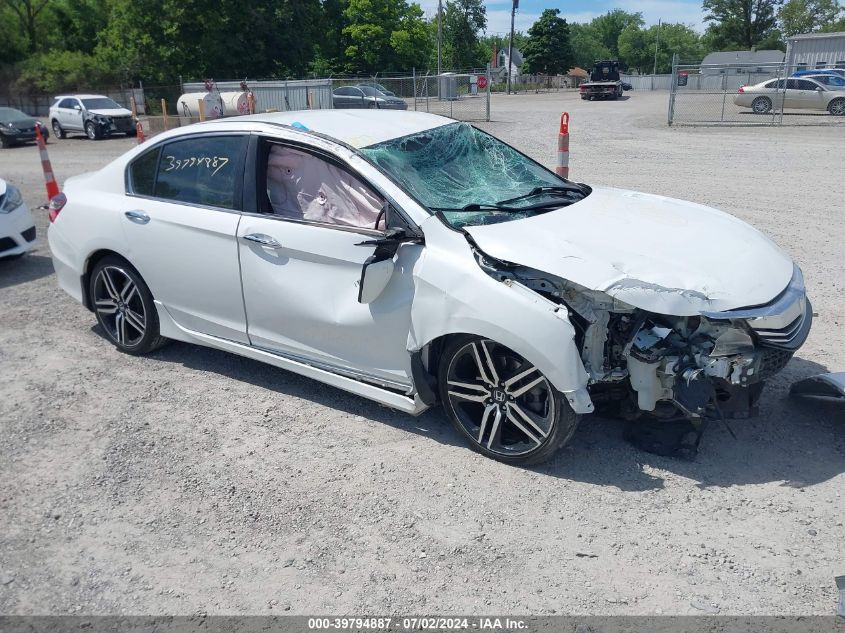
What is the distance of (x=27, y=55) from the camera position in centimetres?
4556

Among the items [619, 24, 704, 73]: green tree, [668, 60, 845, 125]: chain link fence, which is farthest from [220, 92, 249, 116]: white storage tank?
[619, 24, 704, 73]: green tree

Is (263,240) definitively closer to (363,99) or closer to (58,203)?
(58,203)

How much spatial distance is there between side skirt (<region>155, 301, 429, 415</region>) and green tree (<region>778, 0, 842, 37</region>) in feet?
285

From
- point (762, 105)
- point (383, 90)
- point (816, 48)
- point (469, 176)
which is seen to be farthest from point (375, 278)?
point (816, 48)

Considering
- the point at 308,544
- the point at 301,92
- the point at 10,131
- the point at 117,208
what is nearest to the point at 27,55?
the point at 10,131

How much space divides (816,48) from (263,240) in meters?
38.5

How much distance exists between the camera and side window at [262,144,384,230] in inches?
163

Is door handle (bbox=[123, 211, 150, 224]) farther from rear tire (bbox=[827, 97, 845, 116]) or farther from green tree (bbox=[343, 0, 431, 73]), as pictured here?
green tree (bbox=[343, 0, 431, 73])

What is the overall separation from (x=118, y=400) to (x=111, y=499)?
1193 mm

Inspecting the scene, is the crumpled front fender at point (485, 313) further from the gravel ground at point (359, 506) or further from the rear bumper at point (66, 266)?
the rear bumper at point (66, 266)

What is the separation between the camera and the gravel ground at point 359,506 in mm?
2910

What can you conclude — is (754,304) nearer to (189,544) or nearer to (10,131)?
(189,544)

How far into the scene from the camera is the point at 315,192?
4.32 m

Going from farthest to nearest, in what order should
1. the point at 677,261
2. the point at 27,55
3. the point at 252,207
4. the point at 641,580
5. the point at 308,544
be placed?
1. the point at 27,55
2. the point at 252,207
3. the point at 677,261
4. the point at 308,544
5. the point at 641,580
